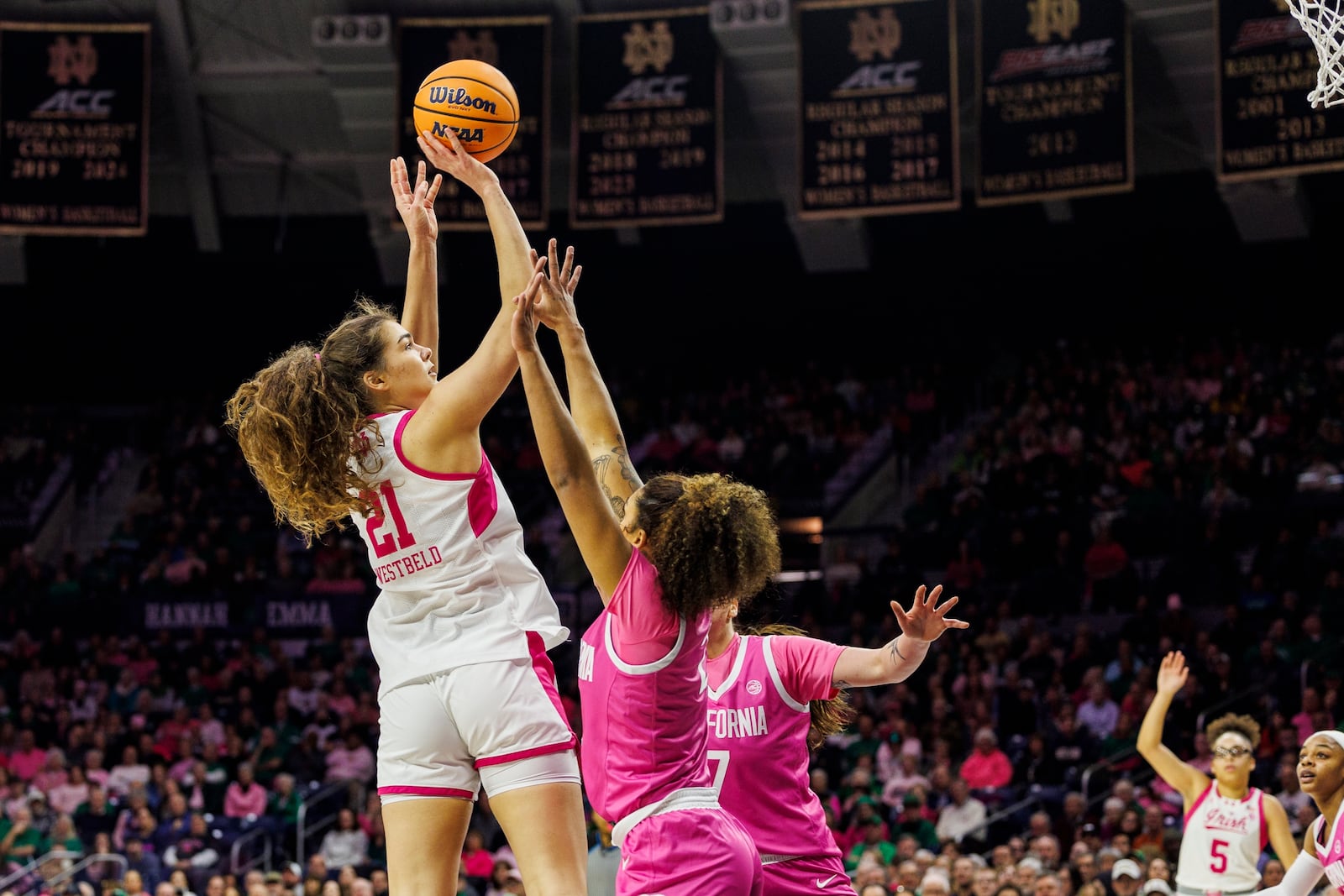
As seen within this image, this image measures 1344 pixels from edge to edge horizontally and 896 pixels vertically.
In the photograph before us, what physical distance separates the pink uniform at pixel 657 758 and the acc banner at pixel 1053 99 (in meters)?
11.3

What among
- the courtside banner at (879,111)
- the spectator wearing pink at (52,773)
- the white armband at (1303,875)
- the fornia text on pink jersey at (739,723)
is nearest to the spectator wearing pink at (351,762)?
the spectator wearing pink at (52,773)

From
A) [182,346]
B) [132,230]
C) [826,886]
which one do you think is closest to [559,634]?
[826,886]

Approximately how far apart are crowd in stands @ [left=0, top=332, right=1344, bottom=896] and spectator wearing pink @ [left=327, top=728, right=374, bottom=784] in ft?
0.13

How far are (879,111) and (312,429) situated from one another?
456 inches

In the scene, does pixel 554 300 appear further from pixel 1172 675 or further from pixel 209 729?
pixel 209 729

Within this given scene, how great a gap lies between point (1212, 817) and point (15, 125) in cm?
1289

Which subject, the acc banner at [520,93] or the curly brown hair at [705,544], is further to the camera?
the acc banner at [520,93]

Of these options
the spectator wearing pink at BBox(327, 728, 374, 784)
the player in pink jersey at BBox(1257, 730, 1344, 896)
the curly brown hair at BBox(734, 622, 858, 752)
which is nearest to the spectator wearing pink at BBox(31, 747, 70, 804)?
the spectator wearing pink at BBox(327, 728, 374, 784)

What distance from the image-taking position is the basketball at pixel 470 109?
5082 millimetres

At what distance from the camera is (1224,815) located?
28.7 feet

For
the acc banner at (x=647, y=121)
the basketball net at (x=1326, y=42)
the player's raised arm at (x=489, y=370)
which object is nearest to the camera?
the player's raised arm at (x=489, y=370)

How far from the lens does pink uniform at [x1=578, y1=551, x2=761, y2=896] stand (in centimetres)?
364

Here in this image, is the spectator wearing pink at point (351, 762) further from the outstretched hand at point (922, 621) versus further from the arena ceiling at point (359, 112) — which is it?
the outstretched hand at point (922, 621)

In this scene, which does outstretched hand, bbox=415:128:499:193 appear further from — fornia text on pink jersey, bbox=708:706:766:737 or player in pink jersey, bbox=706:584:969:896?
fornia text on pink jersey, bbox=708:706:766:737
